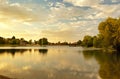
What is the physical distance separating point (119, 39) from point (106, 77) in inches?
2410

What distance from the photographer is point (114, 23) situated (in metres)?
87.1

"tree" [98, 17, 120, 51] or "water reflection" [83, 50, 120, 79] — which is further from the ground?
"tree" [98, 17, 120, 51]

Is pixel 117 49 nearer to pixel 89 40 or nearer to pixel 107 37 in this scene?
pixel 107 37

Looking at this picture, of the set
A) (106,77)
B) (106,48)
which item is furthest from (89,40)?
(106,77)

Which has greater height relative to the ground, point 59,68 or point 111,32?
point 111,32

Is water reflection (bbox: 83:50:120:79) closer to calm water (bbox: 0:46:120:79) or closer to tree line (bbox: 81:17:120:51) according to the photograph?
calm water (bbox: 0:46:120:79)

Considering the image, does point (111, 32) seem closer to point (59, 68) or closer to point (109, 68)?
point (109, 68)

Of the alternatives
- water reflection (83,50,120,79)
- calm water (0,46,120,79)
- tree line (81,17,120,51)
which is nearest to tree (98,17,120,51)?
tree line (81,17,120,51)

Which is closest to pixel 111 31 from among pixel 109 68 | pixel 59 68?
pixel 109 68

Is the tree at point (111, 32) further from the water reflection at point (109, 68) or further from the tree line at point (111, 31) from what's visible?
the water reflection at point (109, 68)

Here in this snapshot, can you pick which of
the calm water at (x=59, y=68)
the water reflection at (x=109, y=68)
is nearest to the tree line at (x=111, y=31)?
the water reflection at (x=109, y=68)

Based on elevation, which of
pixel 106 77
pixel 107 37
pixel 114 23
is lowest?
pixel 106 77

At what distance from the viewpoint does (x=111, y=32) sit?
87.1 m

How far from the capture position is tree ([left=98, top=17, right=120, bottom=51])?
83675mm
